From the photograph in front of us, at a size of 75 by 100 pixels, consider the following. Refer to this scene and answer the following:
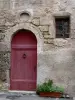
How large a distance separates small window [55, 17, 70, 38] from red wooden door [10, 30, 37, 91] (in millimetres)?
842

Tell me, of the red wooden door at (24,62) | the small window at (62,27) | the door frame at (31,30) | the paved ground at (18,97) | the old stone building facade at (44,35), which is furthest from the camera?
the red wooden door at (24,62)

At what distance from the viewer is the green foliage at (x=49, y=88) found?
899 centimetres

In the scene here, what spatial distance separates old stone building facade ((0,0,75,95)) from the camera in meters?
9.30

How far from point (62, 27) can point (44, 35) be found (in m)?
0.67

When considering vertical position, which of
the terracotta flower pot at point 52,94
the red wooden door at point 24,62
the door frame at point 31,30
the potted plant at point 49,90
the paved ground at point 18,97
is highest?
the door frame at point 31,30

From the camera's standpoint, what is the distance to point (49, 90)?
8961 mm

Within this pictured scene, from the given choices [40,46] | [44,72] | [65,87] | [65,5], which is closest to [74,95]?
[65,87]

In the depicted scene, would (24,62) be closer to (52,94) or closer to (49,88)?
(49,88)

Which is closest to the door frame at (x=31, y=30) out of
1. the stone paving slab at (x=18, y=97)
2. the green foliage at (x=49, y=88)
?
the green foliage at (x=49, y=88)

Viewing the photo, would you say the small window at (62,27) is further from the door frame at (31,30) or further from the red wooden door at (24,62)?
the red wooden door at (24,62)

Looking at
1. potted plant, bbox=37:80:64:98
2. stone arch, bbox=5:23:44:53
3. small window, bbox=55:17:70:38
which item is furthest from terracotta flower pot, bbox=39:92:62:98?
small window, bbox=55:17:70:38

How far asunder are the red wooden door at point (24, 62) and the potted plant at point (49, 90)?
1.90 feet

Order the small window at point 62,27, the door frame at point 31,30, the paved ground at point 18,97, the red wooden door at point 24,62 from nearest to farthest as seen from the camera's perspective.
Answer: the paved ground at point 18,97
the door frame at point 31,30
the small window at point 62,27
the red wooden door at point 24,62

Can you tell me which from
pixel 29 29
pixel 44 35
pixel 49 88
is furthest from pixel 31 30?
pixel 49 88
